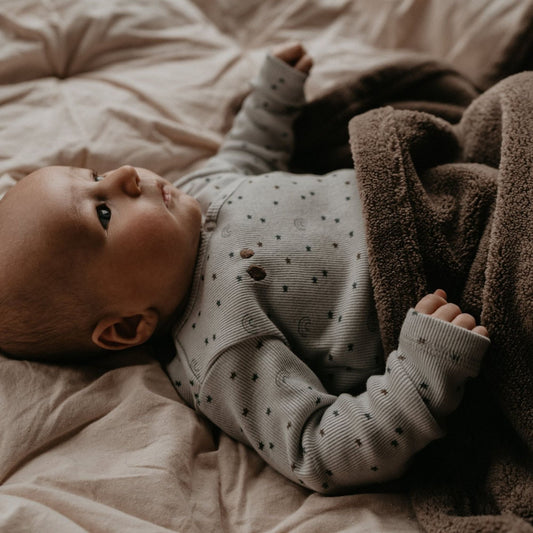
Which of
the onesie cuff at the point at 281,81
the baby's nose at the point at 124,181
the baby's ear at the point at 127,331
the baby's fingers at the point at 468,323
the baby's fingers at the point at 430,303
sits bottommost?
the baby's ear at the point at 127,331

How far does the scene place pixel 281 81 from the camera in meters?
1.14

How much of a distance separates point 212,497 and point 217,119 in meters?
0.75

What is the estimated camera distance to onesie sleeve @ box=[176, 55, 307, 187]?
1.14 m

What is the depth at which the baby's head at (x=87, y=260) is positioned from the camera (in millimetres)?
784

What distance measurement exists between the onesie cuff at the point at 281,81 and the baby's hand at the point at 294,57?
0.01 m

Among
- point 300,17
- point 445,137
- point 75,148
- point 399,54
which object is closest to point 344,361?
point 445,137

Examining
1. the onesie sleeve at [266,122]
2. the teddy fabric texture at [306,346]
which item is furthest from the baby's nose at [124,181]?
the onesie sleeve at [266,122]

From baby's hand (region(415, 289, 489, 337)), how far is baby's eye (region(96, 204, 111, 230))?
0.46 metres

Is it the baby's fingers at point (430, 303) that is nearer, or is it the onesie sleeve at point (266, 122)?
the baby's fingers at point (430, 303)

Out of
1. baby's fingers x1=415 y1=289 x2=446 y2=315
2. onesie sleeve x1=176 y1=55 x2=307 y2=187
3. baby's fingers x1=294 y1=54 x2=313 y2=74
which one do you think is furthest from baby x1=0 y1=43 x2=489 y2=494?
baby's fingers x1=294 y1=54 x2=313 y2=74

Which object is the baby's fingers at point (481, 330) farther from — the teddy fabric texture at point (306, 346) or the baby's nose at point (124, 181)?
the baby's nose at point (124, 181)

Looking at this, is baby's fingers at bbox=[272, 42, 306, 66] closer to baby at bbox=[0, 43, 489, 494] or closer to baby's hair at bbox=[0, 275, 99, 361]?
baby at bbox=[0, 43, 489, 494]

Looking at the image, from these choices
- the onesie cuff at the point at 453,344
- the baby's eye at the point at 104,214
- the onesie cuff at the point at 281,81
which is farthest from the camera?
the onesie cuff at the point at 281,81

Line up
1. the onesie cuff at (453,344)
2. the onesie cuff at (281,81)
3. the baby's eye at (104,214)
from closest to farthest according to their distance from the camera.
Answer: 1. the onesie cuff at (453,344)
2. the baby's eye at (104,214)
3. the onesie cuff at (281,81)
